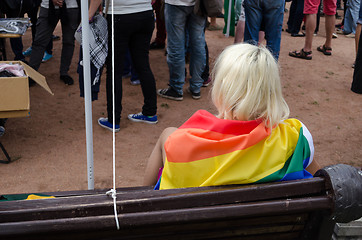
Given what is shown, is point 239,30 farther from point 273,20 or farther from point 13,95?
point 13,95

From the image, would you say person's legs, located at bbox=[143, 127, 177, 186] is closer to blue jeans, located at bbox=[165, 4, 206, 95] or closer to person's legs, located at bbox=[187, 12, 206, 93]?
blue jeans, located at bbox=[165, 4, 206, 95]

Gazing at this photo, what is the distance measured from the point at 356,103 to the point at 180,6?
2502 millimetres

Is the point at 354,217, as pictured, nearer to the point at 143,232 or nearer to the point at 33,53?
the point at 143,232

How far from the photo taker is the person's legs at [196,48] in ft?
15.9

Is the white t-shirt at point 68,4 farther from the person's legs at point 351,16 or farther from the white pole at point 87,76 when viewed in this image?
the person's legs at point 351,16

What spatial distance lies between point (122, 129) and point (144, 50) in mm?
826

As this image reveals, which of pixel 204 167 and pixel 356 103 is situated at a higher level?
pixel 204 167

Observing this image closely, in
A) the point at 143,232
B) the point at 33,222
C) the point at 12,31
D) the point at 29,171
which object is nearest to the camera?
the point at 33,222

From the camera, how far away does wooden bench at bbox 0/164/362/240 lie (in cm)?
138

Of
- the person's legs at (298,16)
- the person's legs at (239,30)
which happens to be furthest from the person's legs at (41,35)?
the person's legs at (298,16)

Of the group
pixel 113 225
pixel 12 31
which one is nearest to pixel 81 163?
pixel 12 31

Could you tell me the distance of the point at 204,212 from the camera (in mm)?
1436

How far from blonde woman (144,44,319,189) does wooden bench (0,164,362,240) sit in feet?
0.38

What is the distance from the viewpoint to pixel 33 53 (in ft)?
17.3
